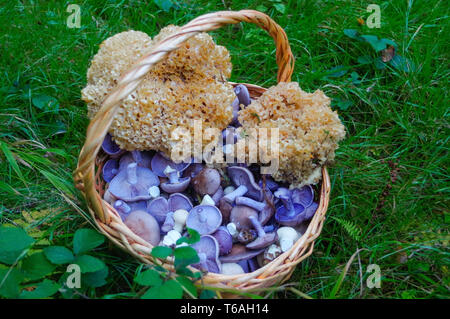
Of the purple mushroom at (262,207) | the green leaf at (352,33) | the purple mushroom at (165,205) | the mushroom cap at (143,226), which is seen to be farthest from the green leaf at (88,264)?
the green leaf at (352,33)

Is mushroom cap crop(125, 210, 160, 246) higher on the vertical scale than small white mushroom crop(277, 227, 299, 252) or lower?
higher

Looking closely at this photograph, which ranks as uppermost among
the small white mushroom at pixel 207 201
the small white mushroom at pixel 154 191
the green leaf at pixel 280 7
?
the green leaf at pixel 280 7

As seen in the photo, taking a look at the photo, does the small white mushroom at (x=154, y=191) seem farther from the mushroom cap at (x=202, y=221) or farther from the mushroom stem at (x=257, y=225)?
the mushroom stem at (x=257, y=225)

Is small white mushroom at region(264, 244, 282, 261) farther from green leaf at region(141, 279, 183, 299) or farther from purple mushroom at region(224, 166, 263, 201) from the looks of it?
green leaf at region(141, 279, 183, 299)

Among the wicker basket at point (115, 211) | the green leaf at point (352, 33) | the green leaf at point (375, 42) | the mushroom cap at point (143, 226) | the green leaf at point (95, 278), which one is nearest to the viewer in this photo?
the wicker basket at point (115, 211)

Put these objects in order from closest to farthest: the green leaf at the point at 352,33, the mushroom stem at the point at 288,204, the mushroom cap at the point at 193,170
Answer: the mushroom stem at the point at 288,204
the mushroom cap at the point at 193,170
the green leaf at the point at 352,33

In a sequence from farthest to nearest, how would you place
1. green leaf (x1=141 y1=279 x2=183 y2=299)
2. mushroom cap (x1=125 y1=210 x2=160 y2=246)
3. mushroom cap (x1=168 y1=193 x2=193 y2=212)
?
mushroom cap (x1=168 y1=193 x2=193 y2=212) → mushroom cap (x1=125 y1=210 x2=160 y2=246) → green leaf (x1=141 y1=279 x2=183 y2=299)

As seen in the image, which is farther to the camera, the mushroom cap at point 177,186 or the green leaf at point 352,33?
the green leaf at point 352,33

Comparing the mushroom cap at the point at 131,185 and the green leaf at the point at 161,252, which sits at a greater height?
the green leaf at the point at 161,252

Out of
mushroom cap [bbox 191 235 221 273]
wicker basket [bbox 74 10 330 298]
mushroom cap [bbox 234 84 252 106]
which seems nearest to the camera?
wicker basket [bbox 74 10 330 298]

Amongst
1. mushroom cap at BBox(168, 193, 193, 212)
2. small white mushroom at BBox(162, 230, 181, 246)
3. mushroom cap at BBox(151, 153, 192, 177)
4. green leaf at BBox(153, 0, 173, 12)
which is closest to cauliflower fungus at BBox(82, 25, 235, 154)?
mushroom cap at BBox(151, 153, 192, 177)
